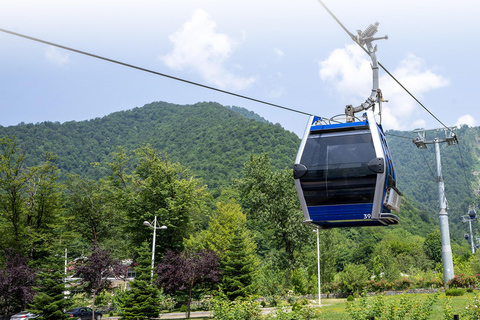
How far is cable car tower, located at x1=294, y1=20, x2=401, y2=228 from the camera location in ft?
28.8

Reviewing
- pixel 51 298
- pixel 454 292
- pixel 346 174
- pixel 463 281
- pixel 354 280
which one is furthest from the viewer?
pixel 354 280

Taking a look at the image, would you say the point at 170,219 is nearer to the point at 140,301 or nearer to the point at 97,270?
the point at 97,270

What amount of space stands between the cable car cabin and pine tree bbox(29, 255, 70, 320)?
1946 centimetres

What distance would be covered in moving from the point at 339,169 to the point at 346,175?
19cm

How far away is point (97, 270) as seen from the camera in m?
28.1

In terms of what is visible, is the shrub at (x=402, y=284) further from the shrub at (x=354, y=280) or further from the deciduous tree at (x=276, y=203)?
the deciduous tree at (x=276, y=203)

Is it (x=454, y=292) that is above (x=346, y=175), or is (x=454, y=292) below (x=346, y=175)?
below

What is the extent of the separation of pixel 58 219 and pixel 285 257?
2229 centimetres

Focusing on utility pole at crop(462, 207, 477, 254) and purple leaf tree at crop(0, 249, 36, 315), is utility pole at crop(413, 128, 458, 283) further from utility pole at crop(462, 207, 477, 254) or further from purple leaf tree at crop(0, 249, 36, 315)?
purple leaf tree at crop(0, 249, 36, 315)

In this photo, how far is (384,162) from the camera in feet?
28.3

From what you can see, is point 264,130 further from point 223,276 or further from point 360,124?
point 360,124

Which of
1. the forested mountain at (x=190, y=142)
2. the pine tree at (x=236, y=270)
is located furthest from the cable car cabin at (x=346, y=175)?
the forested mountain at (x=190, y=142)

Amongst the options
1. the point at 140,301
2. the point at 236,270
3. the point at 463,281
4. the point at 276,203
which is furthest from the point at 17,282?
the point at 463,281

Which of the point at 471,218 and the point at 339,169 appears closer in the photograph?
the point at 339,169
